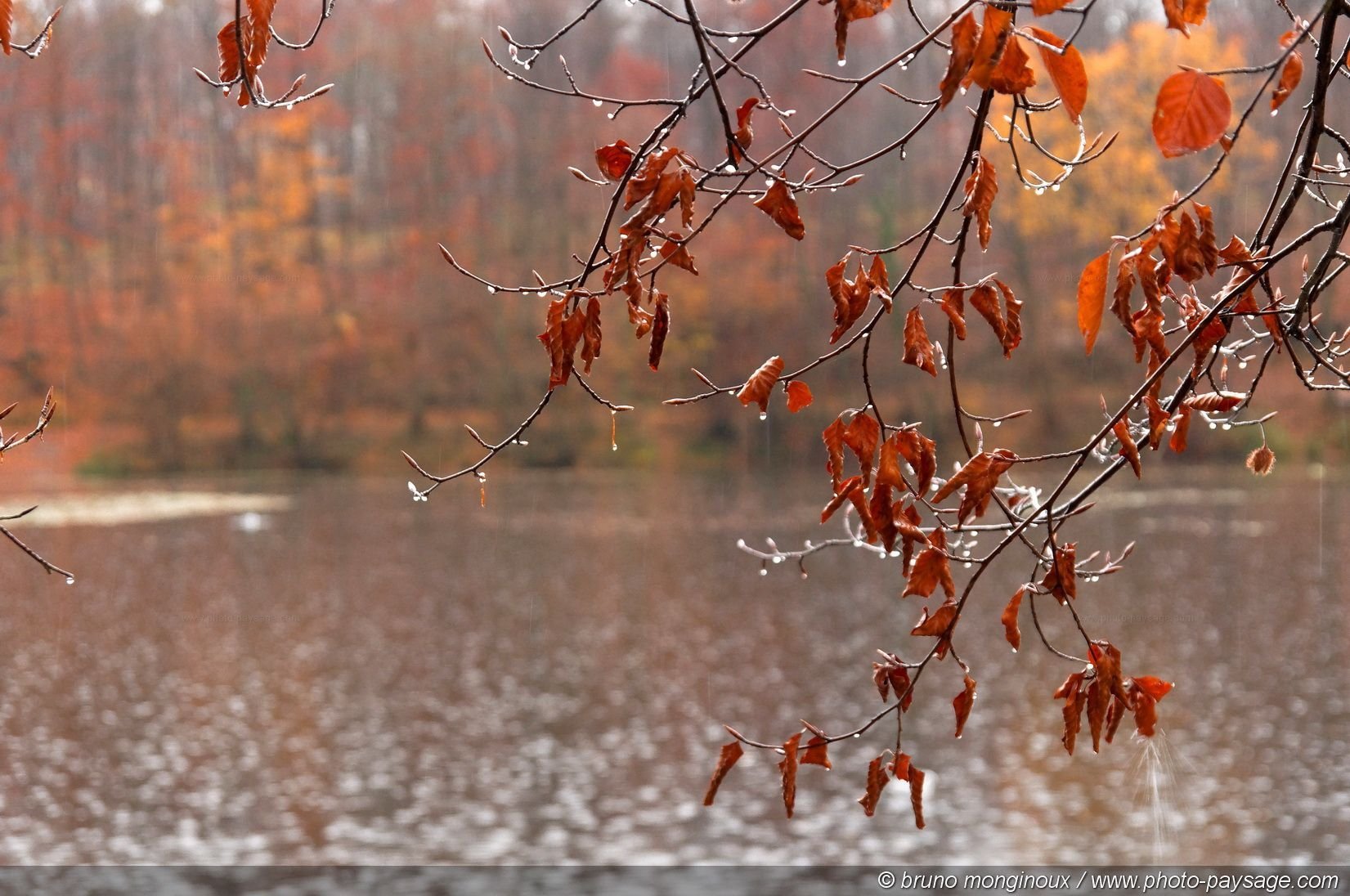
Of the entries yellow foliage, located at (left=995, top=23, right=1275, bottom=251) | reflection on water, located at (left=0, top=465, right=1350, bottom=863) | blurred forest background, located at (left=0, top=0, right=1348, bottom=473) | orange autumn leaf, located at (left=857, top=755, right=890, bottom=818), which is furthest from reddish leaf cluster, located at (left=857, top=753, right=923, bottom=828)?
blurred forest background, located at (left=0, top=0, right=1348, bottom=473)

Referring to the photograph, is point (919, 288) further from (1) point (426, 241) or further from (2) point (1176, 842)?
(1) point (426, 241)

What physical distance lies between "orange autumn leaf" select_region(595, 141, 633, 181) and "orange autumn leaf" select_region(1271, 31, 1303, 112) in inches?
23.8

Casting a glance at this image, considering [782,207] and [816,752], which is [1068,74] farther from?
[816,752]

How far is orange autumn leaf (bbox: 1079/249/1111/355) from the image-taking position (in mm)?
1352

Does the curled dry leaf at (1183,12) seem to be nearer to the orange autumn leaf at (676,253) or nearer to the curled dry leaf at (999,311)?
the curled dry leaf at (999,311)

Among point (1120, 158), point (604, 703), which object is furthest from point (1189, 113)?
point (1120, 158)

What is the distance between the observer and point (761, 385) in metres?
1.42

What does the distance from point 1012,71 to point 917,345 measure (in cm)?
27

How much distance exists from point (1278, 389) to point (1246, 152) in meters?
4.62

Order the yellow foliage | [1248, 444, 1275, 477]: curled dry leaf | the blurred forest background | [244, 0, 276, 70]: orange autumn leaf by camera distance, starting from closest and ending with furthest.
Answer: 1. [244, 0, 276, 70]: orange autumn leaf
2. [1248, 444, 1275, 477]: curled dry leaf
3. the yellow foliage
4. the blurred forest background

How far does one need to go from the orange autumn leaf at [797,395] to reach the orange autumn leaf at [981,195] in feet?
0.77

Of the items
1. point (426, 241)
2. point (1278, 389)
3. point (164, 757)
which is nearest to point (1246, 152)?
point (1278, 389)

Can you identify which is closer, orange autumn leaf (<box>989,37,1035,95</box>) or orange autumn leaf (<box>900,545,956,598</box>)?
orange autumn leaf (<box>989,37,1035,95</box>)

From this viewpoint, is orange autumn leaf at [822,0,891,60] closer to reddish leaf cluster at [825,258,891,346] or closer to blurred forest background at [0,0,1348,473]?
reddish leaf cluster at [825,258,891,346]
